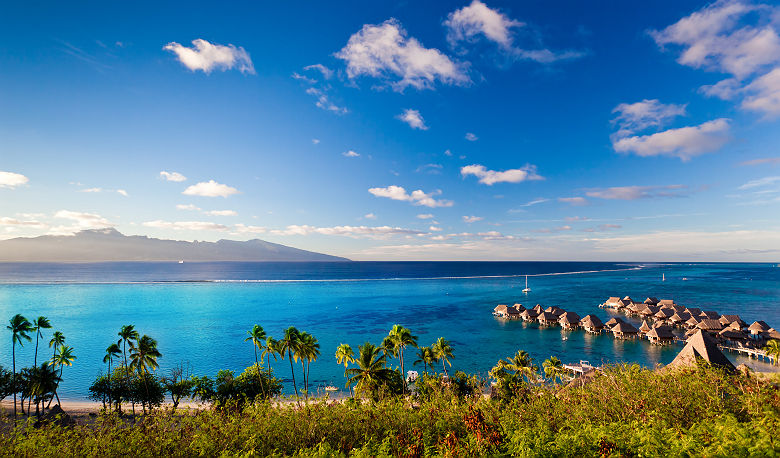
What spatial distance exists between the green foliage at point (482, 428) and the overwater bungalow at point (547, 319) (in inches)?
2191

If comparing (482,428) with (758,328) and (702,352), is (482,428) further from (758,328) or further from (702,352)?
(758,328)

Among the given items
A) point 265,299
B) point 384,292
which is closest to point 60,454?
point 265,299

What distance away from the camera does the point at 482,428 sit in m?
10.0

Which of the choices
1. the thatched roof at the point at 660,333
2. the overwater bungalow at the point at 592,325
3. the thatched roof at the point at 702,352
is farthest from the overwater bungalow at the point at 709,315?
the thatched roof at the point at 702,352

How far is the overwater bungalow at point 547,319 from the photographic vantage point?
66.7 m

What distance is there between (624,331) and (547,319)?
47.3 ft

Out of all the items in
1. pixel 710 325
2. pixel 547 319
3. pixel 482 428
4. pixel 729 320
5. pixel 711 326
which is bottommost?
pixel 547 319

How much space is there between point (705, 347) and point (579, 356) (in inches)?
655

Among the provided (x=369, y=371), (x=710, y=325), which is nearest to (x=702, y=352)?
(x=710, y=325)

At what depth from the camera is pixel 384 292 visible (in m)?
126

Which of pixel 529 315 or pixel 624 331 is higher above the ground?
pixel 624 331

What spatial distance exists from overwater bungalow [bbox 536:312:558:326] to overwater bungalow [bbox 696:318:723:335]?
22442 mm

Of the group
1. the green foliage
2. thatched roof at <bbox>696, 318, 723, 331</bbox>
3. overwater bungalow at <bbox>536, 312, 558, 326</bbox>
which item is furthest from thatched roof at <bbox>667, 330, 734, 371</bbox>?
overwater bungalow at <bbox>536, 312, 558, 326</bbox>

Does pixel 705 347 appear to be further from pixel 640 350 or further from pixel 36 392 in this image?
pixel 36 392
